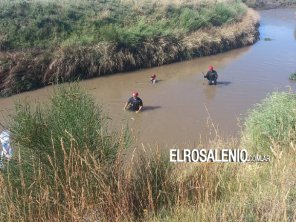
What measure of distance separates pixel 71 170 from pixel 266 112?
525cm

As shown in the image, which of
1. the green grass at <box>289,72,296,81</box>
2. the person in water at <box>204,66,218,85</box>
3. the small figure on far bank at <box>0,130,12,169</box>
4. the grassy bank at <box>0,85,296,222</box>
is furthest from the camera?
the green grass at <box>289,72,296,81</box>

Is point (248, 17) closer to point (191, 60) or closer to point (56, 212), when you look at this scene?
point (191, 60)

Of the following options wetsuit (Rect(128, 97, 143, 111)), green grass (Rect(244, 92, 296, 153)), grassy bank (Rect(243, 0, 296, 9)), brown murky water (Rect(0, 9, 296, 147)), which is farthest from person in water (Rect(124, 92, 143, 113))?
grassy bank (Rect(243, 0, 296, 9))

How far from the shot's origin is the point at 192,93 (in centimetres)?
1809

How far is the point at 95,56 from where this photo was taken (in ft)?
68.0

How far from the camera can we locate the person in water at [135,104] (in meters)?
14.7

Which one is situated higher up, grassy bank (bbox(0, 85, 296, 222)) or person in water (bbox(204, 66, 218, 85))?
person in water (bbox(204, 66, 218, 85))

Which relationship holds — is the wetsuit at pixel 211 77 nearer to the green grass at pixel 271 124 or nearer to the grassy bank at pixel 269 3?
the green grass at pixel 271 124

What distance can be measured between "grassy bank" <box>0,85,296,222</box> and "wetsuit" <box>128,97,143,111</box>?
813cm

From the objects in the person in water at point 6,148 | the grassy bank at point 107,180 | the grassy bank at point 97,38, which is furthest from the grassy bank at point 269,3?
the person in water at point 6,148

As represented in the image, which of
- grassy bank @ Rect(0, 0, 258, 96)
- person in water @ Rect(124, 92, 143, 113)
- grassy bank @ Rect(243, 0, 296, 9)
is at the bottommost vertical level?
person in water @ Rect(124, 92, 143, 113)

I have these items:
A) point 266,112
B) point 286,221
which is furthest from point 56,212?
point 266,112

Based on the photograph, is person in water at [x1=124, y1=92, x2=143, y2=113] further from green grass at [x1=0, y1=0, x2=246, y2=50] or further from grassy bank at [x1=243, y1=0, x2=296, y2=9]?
grassy bank at [x1=243, y1=0, x2=296, y2=9]

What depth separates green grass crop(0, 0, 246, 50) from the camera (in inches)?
819
